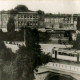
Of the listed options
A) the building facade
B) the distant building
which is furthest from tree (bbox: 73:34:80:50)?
the distant building

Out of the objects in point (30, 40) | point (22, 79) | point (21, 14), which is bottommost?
point (22, 79)

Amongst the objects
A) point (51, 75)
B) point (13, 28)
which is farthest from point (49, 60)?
point (13, 28)

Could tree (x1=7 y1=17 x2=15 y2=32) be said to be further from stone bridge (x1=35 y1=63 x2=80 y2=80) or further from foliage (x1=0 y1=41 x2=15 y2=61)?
stone bridge (x1=35 y1=63 x2=80 y2=80)

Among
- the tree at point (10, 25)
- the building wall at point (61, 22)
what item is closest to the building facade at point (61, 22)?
the building wall at point (61, 22)

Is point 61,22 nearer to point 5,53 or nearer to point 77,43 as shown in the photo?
point 77,43

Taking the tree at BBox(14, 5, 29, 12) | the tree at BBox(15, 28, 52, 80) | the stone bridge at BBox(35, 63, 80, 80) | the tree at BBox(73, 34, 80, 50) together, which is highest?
the tree at BBox(14, 5, 29, 12)

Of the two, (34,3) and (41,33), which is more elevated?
(34,3)

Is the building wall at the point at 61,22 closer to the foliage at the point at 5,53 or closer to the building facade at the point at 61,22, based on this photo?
the building facade at the point at 61,22

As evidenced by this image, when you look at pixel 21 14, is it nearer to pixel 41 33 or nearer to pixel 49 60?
pixel 41 33
